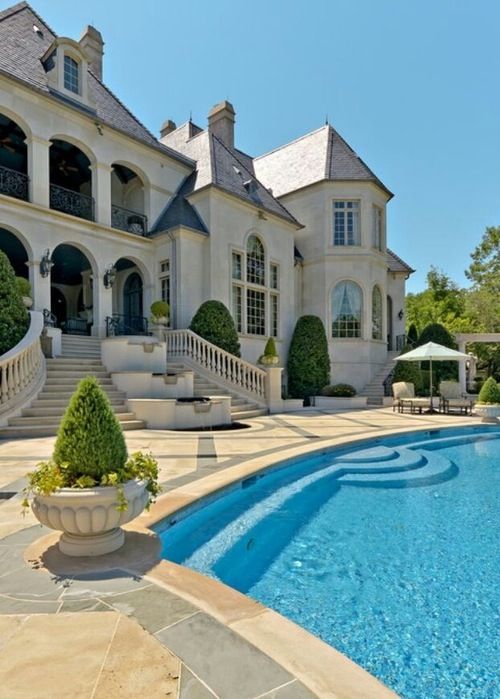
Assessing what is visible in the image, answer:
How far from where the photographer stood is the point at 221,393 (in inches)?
538

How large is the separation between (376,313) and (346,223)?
16.4 ft

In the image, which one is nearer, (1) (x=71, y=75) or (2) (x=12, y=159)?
(1) (x=71, y=75)

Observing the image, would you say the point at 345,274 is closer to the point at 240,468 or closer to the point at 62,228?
the point at 62,228

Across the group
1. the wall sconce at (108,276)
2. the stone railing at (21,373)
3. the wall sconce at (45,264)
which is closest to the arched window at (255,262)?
the wall sconce at (108,276)

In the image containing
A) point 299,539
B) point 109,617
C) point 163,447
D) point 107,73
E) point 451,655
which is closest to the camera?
point 109,617

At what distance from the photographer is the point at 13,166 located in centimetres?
1658

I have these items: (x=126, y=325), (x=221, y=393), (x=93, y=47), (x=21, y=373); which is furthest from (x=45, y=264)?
(x=93, y=47)

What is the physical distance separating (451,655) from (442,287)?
44334mm

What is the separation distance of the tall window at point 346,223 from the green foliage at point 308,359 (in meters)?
4.53

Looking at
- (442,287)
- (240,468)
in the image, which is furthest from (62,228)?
(442,287)

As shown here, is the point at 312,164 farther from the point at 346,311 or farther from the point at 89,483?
the point at 89,483

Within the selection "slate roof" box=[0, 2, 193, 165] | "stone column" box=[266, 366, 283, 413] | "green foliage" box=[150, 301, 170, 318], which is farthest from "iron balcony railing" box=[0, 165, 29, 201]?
"stone column" box=[266, 366, 283, 413]

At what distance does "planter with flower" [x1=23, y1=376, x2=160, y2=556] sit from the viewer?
2883 millimetres

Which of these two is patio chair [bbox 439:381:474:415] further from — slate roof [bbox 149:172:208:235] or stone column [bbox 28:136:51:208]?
stone column [bbox 28:136:51:208]
